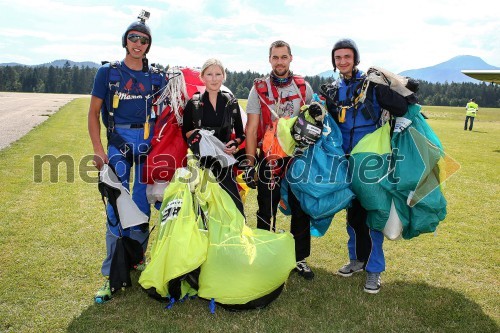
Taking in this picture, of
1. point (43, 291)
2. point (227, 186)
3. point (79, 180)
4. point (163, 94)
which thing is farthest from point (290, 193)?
point (79, 180)

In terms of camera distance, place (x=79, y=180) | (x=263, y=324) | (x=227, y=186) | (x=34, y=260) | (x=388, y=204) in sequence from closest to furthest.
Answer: (x=263, y=324) → (x=388, y=204) → (x=227, y=186) → (x=34, y=260) → (x=79, y=180)

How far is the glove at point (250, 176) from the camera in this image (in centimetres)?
391

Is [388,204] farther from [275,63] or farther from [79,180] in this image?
[79,180]

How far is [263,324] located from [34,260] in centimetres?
272

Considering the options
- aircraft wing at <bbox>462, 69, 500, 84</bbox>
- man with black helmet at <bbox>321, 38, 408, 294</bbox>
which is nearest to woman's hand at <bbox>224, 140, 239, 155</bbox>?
man with black helmet at <bbox>321, 38, 408, 294</bbox>

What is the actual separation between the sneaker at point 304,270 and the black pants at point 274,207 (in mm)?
59

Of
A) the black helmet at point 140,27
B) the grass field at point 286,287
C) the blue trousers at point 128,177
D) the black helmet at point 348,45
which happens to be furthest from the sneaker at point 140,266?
the black helmet at point 348,45

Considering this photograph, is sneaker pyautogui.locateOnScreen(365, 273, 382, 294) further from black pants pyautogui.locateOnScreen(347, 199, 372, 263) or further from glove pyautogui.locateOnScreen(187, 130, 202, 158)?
glove pyautogui.locateOnScreen(187, 130, 202, 158)

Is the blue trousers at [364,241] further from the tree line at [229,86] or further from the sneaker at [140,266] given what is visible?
the tree line at [229,86]

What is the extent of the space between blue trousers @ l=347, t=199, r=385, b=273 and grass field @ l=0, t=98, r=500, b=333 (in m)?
0.23

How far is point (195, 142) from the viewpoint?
3.66 meters

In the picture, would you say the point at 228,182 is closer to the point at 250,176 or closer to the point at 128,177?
the point at 250,176

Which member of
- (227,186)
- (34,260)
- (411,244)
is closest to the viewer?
(227,186)

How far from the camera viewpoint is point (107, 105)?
3717 mm
